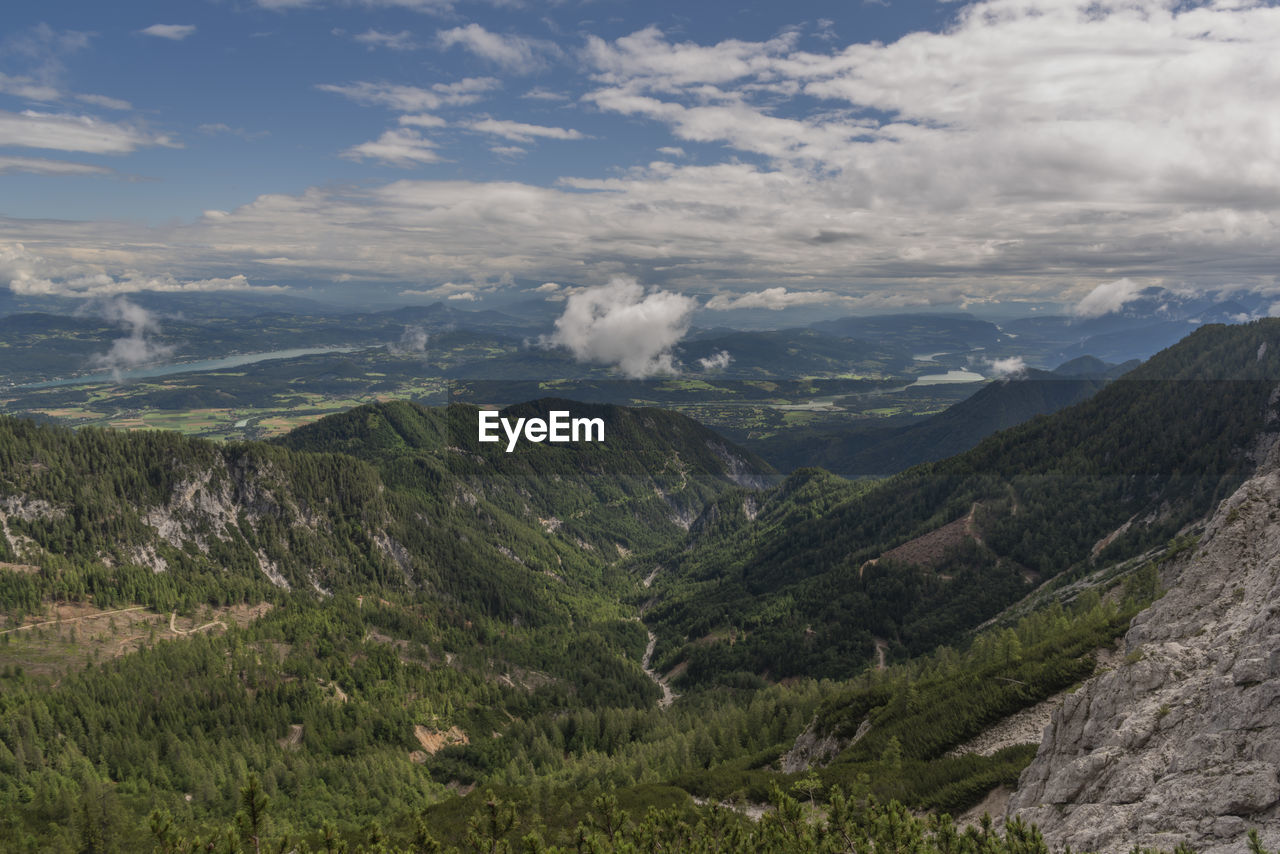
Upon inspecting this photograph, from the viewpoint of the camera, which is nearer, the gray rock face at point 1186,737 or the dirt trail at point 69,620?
the gray rock face at point 1186,737

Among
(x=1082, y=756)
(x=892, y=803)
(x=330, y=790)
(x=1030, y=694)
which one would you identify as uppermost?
(x=892, y=803)

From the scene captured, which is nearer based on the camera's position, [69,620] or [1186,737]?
[1186,737]

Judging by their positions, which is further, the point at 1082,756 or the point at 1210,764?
the point at 1082,756

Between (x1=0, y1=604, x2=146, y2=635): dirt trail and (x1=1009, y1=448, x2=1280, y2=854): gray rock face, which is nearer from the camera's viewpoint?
(x1=1009, y1=448, x2=1280, y2=854): gray rock face

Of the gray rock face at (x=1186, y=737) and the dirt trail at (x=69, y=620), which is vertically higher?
the gray rock face at (x=1186, y=737)

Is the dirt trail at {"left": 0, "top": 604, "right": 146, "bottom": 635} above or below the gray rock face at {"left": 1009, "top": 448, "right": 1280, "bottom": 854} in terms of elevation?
below

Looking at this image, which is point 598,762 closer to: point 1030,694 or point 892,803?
point 1030,694

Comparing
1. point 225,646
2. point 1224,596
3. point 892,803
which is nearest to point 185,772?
point 225,646

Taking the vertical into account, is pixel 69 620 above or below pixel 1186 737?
below
